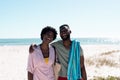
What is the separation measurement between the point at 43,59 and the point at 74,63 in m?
0.51

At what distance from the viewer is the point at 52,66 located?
14.1ft

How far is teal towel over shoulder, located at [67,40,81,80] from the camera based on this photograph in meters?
4.51

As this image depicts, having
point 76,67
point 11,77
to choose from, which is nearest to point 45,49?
point 76,67

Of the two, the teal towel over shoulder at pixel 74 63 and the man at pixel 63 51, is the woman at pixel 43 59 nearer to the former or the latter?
the man at pixel 63 51

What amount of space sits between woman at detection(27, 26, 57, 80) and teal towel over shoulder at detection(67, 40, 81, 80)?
0.96 feet

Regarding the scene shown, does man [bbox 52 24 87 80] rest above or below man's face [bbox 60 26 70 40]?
below

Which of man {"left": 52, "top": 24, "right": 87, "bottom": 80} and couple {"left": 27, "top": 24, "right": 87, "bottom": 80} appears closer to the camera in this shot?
couple {"left": 27, "top": 24, "right": 87, "bottom": 80}

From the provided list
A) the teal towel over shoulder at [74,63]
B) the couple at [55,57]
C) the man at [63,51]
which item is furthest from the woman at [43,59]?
the teal towel over shoulder at [74,63]

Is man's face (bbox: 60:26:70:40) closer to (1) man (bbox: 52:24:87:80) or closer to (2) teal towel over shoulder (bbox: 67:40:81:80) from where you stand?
(1) man (bbox: 52:24:87:80)

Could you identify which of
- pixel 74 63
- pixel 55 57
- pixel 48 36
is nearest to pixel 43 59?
pixel 55 57

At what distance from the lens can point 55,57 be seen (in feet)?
14.5

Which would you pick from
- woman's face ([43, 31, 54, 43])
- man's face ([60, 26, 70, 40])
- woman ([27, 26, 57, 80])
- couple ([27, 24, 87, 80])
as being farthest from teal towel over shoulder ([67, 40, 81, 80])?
woman's face ([43, 31, 54, 43])

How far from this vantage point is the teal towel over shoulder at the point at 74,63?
4508 millimetres

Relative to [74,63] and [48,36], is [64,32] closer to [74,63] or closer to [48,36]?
[48,36]
